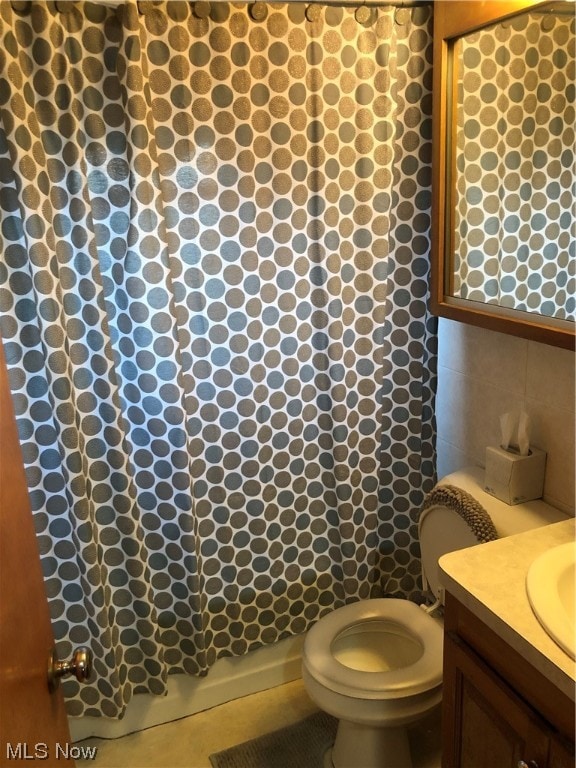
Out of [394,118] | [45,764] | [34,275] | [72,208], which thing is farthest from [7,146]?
[45,764]

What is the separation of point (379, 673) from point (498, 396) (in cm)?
82

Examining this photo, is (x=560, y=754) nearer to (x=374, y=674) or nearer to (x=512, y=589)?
(x=512, y=589)

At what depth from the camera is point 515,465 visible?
5.20ft

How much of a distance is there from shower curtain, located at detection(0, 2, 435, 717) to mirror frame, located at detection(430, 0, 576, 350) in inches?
5.0

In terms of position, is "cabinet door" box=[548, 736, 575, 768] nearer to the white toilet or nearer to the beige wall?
the white toilet

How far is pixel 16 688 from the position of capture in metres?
0.86

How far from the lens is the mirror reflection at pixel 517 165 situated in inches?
54.8

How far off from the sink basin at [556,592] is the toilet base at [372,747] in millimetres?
747

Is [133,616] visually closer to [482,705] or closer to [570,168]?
[482,705]

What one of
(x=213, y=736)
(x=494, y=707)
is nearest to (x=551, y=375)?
(x=494, y=707)

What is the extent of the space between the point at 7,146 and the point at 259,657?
5.73 feet

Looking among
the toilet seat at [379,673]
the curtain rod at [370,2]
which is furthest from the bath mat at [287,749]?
the curtain rod at [370,2]

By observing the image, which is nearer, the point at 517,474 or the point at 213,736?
the point at 517,474

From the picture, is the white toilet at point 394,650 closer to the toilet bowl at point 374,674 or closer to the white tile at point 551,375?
the toilet bowl at point 374,674
